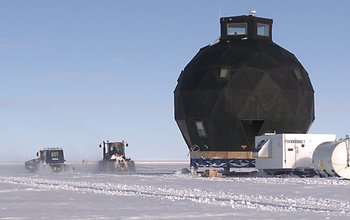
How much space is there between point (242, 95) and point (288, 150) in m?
4.69

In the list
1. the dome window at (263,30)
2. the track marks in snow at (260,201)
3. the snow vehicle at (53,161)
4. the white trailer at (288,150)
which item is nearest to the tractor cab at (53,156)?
the snow vehicle at (53,161)

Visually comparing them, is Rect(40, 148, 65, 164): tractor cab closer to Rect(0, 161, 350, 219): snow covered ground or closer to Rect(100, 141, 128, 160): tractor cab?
Rect(100, 141, 128, 160): tractor cab

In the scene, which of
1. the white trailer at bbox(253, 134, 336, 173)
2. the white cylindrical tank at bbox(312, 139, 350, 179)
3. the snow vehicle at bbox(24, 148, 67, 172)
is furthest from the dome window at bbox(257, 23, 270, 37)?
the snow vehicle at bbox(24, 148, 67, 172)

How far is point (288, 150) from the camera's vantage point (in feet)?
94.6

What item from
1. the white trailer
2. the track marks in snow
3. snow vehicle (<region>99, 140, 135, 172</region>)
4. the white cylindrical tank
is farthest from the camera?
snow vehicle (<region>99, 140, 135, 172</region>)

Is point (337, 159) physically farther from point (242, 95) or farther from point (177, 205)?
point (177, 205)

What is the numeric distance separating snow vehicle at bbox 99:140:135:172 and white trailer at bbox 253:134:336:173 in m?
16.1

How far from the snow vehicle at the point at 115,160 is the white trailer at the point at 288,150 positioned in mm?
16066

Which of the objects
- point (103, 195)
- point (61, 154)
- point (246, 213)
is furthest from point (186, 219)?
point (61, 154)

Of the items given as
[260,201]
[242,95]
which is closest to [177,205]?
[260,201]

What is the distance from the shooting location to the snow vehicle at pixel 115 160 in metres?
43.4

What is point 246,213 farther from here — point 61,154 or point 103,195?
point 61,154

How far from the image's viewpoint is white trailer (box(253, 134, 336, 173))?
28828 millimetres

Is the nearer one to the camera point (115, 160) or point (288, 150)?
point (288, 150)
